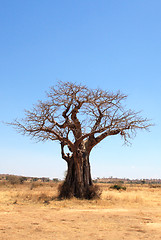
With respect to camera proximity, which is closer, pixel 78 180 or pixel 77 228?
pixel 77 228

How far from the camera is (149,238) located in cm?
641

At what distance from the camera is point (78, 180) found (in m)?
15.0

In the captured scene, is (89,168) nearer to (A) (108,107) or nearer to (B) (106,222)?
(A) (108,107)

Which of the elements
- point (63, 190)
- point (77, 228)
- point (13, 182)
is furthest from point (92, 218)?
point (13, 182)

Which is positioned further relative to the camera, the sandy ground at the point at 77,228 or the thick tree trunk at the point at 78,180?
the thick tree trunk at the point at 78,180

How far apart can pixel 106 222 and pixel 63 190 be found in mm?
6932

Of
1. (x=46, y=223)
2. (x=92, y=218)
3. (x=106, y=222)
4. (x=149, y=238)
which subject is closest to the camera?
(x=149, y=238)

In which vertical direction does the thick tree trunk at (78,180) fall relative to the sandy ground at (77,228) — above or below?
above

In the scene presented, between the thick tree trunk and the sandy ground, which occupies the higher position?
the thick tree trunk

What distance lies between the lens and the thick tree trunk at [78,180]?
14883 millimetres

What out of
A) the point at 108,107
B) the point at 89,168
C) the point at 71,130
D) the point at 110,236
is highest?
the point at 108,107

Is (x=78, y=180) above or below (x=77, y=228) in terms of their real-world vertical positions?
above

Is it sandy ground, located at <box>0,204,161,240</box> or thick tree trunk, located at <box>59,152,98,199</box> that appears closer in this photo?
sandy ground, located at <box>0,204,161,240</box>

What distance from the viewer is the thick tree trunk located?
14.9 metres
